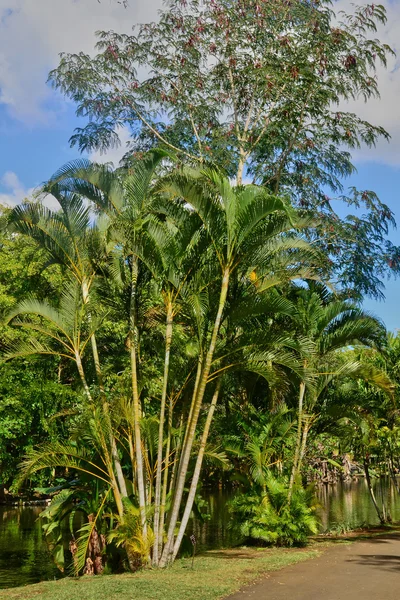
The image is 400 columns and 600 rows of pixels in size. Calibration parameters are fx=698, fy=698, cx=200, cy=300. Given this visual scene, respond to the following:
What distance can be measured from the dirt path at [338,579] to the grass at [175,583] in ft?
1.00

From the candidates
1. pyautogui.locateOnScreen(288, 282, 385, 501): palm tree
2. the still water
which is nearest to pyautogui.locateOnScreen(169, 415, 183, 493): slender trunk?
pyautogui.locateOnScreen(288, 282, 385, 501): palm tree

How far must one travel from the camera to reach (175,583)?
904 cm

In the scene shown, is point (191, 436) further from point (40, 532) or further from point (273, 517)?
point (40, 532)

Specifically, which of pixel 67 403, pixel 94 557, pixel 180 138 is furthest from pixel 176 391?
pixel 67 403

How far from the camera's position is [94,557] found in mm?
11859

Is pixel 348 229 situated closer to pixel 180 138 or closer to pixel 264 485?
pixel 180 138

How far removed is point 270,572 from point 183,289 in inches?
179

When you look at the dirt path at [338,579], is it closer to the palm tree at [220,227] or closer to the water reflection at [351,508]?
the palm tree at [220,227]

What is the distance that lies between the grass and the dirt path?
304mm

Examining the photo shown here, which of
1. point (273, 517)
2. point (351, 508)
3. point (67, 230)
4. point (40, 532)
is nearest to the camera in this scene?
point (67, 230)

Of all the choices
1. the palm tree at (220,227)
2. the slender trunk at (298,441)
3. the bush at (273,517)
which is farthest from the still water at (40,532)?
the palm tree at (220,227)

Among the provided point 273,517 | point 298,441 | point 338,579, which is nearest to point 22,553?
point 273,517

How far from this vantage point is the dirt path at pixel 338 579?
327 inches

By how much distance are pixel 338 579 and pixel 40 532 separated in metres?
13.7
